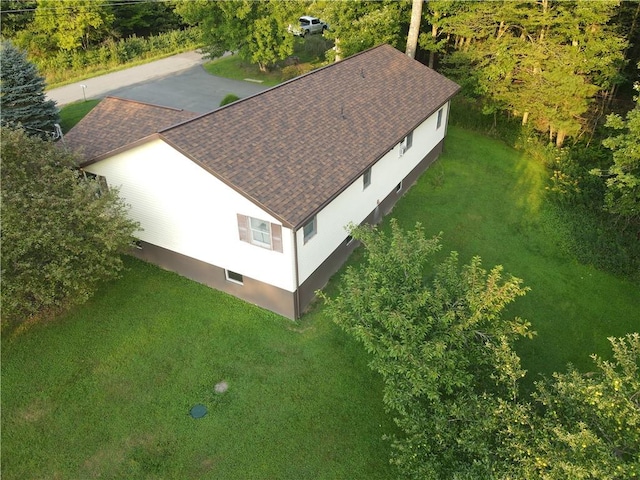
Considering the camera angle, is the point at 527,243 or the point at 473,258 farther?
the point at 527,243

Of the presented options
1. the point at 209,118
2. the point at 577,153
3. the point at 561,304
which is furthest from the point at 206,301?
the point at 577,153

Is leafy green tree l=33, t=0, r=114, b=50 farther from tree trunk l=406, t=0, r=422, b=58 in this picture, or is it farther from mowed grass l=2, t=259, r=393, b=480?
mowed grass l=2, t=259, r=393, b=480

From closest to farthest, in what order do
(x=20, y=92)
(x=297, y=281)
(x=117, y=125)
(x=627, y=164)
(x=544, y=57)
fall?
(x=297, y=281) < (x=117, y=125) < (x=627, y=164) < (x=20, y=92) < (x=544, y=57)

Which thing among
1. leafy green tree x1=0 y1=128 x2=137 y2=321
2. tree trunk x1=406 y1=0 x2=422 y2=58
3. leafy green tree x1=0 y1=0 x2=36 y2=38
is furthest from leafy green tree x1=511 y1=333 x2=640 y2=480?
leafy green tree x1=0 y1=0 x2=36 y2=38

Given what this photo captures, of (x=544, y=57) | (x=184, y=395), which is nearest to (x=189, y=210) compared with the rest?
(x=184, y=395)

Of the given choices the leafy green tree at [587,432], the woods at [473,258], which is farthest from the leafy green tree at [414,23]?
the leafy green tree at [587,432]

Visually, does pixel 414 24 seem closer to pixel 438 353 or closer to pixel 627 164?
pixel 627 164

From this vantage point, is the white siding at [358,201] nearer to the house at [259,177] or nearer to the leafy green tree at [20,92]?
the house at [259,177]
